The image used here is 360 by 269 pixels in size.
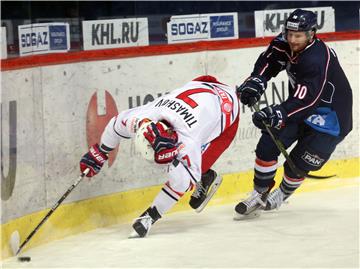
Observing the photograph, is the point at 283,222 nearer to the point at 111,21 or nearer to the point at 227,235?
the point at 227,235

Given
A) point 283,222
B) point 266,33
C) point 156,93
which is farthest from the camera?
point 266,33

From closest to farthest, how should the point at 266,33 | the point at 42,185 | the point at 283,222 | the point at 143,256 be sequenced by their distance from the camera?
the point at 143,256 < the point at 42,185 < the point at 283,222 < the point at 266,33

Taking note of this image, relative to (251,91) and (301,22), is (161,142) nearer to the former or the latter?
(251,91)

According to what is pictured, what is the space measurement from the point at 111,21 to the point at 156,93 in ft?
1.80

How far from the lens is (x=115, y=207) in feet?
18.8

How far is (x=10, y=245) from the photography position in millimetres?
4965

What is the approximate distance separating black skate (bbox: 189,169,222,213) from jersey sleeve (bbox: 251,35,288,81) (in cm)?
56

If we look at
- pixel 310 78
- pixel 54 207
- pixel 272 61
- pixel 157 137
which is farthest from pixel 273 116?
pixel 54 207

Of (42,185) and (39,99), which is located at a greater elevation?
(39,99)

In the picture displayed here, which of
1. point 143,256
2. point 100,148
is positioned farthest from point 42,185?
point 143,256

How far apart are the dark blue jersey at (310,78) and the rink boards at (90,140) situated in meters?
0.58

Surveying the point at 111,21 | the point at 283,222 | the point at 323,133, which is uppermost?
the point at 111,21

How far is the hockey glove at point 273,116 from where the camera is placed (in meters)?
5.40

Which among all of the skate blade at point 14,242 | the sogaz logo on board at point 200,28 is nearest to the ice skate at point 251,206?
the sogaz logo on board at point 200,28
